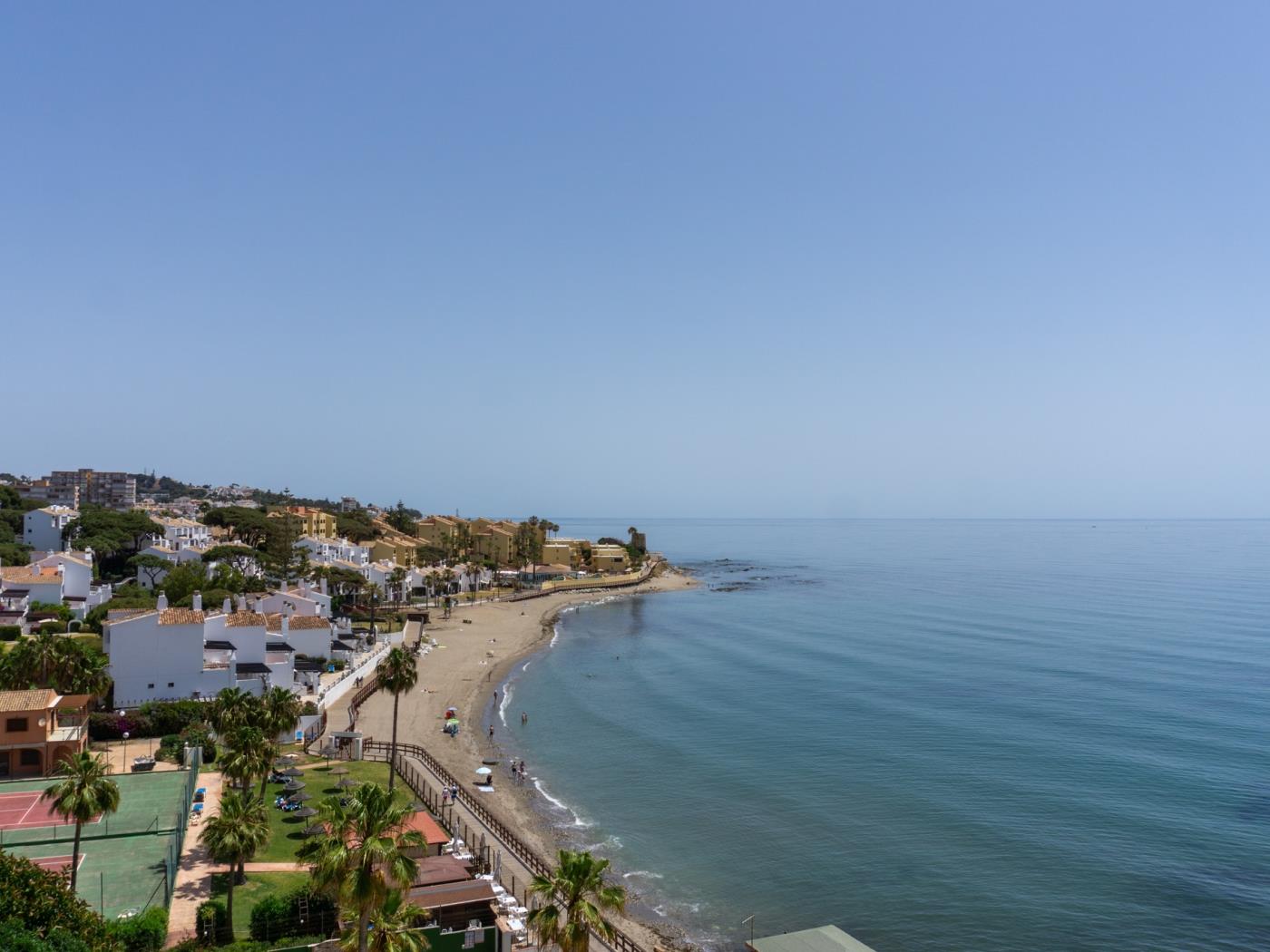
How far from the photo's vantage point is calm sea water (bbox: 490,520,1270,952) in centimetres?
3438

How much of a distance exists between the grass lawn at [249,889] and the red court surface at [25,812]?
6.92 meters

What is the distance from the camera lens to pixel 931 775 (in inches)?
1938

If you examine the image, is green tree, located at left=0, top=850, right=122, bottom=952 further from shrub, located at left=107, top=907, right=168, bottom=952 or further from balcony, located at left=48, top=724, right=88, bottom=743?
balcony, located at left=48, top=724, right=88, bottom=743

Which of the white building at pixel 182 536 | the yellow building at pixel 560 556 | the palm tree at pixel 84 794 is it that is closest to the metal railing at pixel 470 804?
the palm tree at pixel 84 794

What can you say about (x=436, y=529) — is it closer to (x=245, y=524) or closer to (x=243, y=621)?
(x=245, y=524)

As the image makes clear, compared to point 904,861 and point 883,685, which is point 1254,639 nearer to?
point 883,685

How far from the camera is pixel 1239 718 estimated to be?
191ft

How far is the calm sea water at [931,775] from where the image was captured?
34.4 meters

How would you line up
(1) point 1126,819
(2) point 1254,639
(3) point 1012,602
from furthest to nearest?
(3) point 1012,602
(2) point 1254,639
(1) point 1126,819

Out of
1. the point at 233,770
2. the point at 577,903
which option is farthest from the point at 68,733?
the point at 577,903

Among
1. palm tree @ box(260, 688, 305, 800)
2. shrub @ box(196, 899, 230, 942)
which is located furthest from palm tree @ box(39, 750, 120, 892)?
palm tree @ box(260, 688, 305, 800)

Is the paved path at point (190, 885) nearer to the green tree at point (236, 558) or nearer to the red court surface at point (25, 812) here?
the red court surface at point (25, 812)

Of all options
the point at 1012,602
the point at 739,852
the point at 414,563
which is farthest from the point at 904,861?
the point at 414,563

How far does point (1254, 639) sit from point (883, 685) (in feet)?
149
